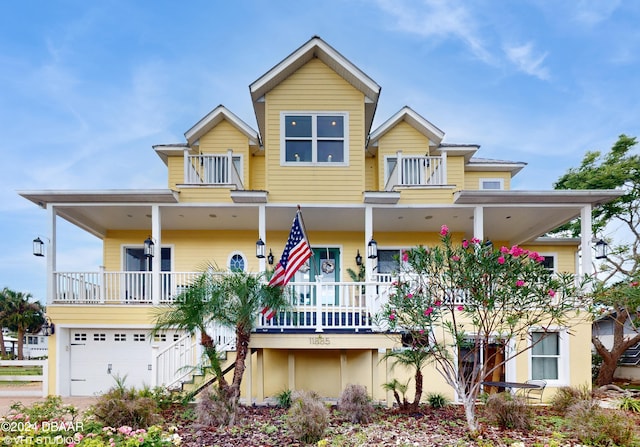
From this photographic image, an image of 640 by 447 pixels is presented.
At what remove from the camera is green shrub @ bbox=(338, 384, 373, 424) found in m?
6.96

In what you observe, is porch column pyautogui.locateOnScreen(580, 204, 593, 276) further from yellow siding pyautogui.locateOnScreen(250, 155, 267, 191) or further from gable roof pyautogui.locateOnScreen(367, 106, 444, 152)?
yellow siding pyautogui.locateOnScreen(250, 155, 267, 191)

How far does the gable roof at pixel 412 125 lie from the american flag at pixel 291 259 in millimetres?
5191

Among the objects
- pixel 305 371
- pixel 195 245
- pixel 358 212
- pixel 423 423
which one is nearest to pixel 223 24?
pixel 195 245

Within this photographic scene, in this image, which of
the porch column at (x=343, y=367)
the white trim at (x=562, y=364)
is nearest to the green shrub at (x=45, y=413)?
the porch column at (x=343, y=367)

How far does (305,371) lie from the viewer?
950 cm

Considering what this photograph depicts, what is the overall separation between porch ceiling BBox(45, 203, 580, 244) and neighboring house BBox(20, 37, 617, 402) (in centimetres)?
6

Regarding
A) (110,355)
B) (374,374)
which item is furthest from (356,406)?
(110,355)

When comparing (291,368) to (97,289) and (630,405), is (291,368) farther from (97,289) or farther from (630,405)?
(630,405)

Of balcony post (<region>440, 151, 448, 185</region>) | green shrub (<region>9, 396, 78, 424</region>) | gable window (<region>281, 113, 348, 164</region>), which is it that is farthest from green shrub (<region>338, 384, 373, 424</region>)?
balcony post (<region>440, 151, 448, 185</region>)

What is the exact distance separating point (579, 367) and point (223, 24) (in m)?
18.4

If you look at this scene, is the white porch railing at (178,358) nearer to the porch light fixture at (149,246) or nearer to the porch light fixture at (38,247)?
the porch light fixture at (149,246)

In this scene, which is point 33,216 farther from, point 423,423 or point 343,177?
point 423,423

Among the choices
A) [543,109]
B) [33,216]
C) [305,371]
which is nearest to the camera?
[305,371]

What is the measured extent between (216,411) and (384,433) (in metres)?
2.79
